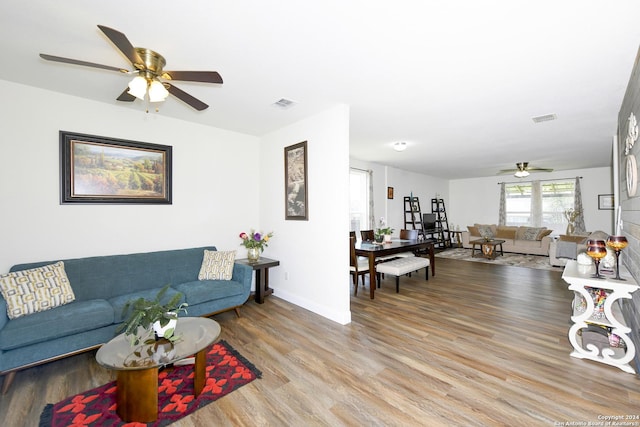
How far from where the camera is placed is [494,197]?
375 inches

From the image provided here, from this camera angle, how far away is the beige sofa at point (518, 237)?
Result: 7684 mm

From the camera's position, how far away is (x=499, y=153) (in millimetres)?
5785

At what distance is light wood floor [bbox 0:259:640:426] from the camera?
1.76 meters

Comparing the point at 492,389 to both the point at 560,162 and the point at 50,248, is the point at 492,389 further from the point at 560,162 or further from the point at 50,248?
the point at 560,162

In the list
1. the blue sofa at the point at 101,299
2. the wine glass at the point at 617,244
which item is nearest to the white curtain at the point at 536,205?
the wine glass at the point at 617,244

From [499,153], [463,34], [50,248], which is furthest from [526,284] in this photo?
[50,248]

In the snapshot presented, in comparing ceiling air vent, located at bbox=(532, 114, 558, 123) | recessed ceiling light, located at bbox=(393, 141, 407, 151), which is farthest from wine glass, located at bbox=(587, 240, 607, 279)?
Answer: recessed ceiling light, located at bbox=(393, 141, 407, 151)

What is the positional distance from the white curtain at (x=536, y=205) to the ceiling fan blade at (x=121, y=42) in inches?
419

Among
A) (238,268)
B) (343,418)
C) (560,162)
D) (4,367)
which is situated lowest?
(343,418)

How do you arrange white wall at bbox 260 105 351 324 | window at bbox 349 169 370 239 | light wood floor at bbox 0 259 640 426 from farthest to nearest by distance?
window at bbox 349 169 370 239 < white wall at bbox 260 105 351 324 < light wood floor at bbox 0 259 640 426

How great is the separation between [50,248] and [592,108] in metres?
6.31

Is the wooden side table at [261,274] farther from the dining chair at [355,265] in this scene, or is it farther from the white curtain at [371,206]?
the white curtain at [371,206]

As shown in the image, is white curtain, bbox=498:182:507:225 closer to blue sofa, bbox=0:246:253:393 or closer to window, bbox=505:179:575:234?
window, bbox=505:179:575:234

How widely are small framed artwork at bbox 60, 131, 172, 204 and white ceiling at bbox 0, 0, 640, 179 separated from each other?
486 mm
